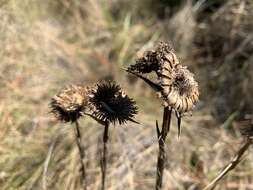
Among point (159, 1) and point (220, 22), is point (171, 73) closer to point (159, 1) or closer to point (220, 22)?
point (220, 22)

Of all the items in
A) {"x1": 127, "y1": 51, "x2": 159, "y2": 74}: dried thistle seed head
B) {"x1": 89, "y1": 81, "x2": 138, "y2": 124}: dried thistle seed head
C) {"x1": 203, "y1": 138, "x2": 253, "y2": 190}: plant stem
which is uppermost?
{"x1": 127, "y1": 51, "x2": 159, "y2": 74}: dried thistle seed head

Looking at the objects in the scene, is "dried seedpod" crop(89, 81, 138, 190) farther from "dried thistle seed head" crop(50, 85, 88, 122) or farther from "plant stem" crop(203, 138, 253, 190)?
"plant stem" crop(203, 138, 253, 190)

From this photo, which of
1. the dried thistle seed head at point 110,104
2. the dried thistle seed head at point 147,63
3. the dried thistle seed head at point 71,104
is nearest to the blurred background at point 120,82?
the dried thistle seed head at point 71,104

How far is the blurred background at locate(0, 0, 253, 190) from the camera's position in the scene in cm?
193

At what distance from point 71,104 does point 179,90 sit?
1.33 ft

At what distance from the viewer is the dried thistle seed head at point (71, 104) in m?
1.20

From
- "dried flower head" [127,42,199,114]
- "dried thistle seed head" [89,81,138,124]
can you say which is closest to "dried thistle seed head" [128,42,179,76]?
"dried flower head" [127,42,199,114]

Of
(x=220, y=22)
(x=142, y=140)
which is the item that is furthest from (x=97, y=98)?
(x=220, y=22)

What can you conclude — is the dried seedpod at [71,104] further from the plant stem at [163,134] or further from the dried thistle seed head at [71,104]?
the plant stem at [163,134]

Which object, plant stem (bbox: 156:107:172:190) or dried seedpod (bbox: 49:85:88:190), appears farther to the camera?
dried seedpod (bbox: 49:85:88:190)

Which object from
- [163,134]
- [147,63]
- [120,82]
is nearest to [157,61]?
[147,63]

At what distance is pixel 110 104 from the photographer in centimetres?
103

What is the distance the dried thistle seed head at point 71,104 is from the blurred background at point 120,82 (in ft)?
1.18

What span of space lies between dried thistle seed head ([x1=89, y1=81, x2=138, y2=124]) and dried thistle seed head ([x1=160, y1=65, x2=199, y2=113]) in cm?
14
